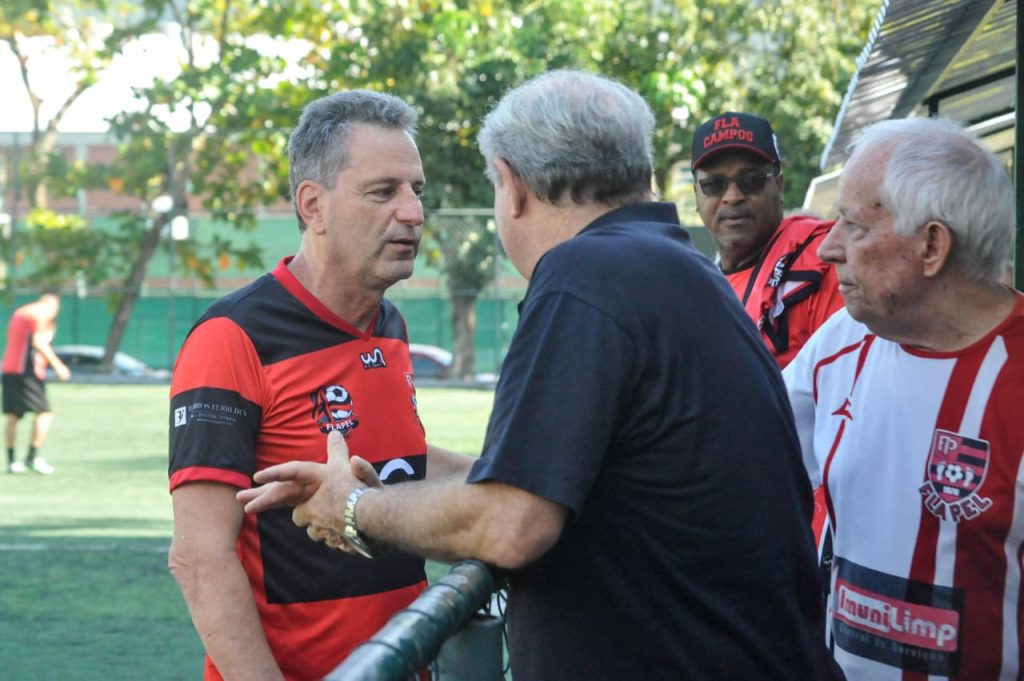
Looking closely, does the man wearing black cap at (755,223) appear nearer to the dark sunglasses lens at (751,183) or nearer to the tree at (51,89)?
the dark sunglasses lens at (751,183)

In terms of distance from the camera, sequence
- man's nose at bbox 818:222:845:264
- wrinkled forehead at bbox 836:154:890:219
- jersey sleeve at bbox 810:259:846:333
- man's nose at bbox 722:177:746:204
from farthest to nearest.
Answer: man's nose at bbox 722:177:746:204 < jersey sleeve at bbox 810:259:846:333 < man's nose at bbox 818:222:845:264 < wrinkled forehead at bbox 836:154:890:219

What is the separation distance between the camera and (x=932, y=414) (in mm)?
2787

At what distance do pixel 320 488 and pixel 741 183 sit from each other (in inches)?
123

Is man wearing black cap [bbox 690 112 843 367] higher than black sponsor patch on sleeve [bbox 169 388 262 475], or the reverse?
man wearing black cap [bbox 690 112 843 367]

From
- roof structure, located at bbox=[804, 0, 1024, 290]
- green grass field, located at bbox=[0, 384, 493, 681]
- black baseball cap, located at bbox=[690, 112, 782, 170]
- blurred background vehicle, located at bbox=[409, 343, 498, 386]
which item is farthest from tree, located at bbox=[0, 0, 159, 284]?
black baseball cap, located at bbox=[690, 112, 782, 170]

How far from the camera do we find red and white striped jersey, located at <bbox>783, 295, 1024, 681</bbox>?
2.70 metres

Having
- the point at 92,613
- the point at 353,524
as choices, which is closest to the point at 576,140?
the point at 353,524

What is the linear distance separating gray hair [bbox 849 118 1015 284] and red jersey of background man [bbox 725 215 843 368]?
1794mm

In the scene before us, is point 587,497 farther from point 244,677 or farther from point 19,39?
point 19,39

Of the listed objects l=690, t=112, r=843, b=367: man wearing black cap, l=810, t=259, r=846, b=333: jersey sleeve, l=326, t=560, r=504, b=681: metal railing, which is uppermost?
l=690, t=112, r=843, b=367: man wearing black cap

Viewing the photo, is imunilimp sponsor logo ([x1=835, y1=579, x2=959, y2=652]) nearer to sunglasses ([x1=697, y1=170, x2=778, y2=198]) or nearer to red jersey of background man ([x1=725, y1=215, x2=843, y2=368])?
red jersey of background man ([x1=725, y1=215, x2=843, y2=368])

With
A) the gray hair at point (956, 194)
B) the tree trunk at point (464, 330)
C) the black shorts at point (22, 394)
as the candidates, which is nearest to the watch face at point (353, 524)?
the gray hair at point (956, 194)

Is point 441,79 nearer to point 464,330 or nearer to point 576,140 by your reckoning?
point 464,330

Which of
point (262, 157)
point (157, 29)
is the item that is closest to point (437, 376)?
point (262, 157)
